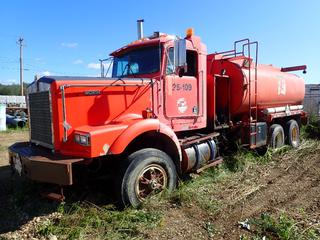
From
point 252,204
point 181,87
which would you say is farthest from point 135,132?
point 252,204

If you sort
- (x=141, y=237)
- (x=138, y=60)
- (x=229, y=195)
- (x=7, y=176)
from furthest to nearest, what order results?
(x=7, y=176), (x=138, y=60), (x=229, y=195), (x=141, y=237)

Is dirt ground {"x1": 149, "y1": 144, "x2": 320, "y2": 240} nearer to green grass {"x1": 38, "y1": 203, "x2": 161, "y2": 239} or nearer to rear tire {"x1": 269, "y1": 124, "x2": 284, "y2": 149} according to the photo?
green grass {"x1": 38, "y1": 203, "x2": 161, "y2": 239}

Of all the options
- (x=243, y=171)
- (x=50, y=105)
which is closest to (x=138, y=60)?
(x=50, y=105)

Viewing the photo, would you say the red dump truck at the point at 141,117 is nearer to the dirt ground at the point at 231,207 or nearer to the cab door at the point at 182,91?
the cab door at the point at 182,91

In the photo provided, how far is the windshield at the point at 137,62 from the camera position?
6426mm

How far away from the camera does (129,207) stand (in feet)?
17.0

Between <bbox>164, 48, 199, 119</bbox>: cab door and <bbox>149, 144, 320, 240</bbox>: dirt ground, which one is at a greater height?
<bbox>164, 48, 199, 119</bbox>: cab door

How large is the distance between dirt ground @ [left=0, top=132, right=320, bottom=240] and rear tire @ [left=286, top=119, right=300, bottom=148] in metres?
3.00

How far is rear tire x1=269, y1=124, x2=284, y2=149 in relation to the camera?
973 cm

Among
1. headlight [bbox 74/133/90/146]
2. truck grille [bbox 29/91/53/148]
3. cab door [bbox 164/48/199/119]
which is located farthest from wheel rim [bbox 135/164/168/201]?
truck grille [bbox 29/91/53/148]

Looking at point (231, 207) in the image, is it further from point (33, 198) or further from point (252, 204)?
point (33, 198)

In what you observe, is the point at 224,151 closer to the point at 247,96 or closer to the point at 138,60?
the point at 247,96

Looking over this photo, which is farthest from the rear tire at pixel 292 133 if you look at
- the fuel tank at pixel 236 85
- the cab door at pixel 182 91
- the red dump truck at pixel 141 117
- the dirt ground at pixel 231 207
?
the cab door at pixel 182 91

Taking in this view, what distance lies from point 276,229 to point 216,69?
193 inches
